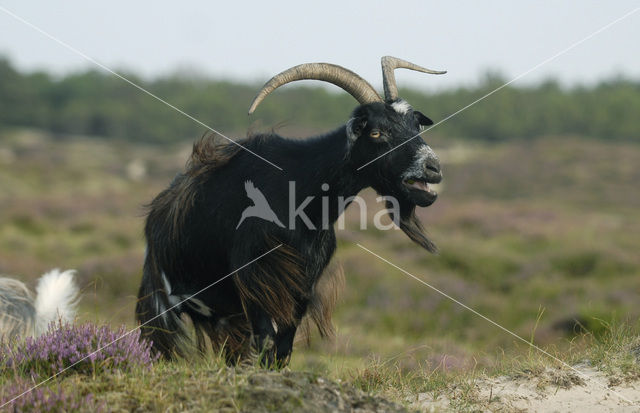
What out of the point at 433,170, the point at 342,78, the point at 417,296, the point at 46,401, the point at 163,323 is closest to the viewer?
the point at 46,401

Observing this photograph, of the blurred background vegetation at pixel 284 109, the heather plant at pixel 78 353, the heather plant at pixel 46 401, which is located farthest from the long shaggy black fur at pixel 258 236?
the blurred background vegetation at pixel 284 109

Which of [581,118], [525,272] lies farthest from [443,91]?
[525,272]

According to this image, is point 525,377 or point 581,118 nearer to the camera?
point 525,377

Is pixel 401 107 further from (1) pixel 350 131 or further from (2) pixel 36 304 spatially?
(2) pixel 36 304

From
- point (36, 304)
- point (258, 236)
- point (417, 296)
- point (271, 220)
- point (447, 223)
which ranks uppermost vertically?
point (271, 220)

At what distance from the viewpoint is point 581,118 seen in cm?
8844

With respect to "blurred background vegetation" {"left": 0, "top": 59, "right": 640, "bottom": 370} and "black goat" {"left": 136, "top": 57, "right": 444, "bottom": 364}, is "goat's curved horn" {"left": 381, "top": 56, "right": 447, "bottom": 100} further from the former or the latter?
"blurred background vegetation" {"left": 0, "top": 59, "right": 640, "bottom": 370}

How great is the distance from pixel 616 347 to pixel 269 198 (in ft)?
12.2

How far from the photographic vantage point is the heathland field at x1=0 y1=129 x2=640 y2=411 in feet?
14.7

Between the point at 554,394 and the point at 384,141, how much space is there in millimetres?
2568

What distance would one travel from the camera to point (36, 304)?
26.1 feet

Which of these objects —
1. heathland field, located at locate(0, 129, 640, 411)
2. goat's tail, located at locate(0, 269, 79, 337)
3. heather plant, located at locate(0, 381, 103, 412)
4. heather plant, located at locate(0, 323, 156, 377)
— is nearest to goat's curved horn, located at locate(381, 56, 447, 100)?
heathland field, located at locate(0, 129, 640, 411)

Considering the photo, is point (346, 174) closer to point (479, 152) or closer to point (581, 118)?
point (479, 152)

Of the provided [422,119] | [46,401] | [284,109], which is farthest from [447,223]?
[284,109]
